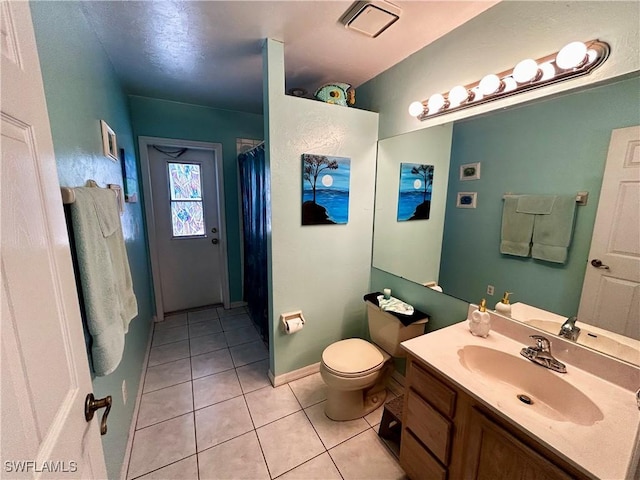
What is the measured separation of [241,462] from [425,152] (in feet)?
7.35

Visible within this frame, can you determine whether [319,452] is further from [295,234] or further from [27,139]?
[27,139]

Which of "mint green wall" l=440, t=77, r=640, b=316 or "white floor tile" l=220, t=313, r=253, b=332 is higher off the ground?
"mint green wall" l=440, t=77, r=640, b=316

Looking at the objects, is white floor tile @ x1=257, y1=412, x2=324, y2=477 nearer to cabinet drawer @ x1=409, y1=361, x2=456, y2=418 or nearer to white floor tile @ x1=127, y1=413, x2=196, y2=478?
white floor tile @ x1=127, y1=413, x2=196, y2=478

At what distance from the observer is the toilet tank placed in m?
1.74

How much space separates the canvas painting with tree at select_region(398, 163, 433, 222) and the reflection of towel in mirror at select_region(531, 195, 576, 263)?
0.67 metres

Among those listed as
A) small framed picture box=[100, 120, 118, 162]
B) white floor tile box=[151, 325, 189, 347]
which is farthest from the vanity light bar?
white floor tile box=[151, 325, 189, 347]

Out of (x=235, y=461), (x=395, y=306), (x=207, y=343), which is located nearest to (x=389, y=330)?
(x=395, y=306)

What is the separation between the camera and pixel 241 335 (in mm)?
2770

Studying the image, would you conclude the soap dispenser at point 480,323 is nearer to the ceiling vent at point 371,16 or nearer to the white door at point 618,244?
the white door at point 618,244

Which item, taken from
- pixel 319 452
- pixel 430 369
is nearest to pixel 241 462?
pixel 319 452

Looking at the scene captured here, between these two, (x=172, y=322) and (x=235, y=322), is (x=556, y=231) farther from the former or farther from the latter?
(x=172, y=322)

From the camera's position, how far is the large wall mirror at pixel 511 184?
1.05m

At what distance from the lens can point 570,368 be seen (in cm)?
111

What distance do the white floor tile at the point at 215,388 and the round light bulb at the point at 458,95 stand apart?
2467mm
